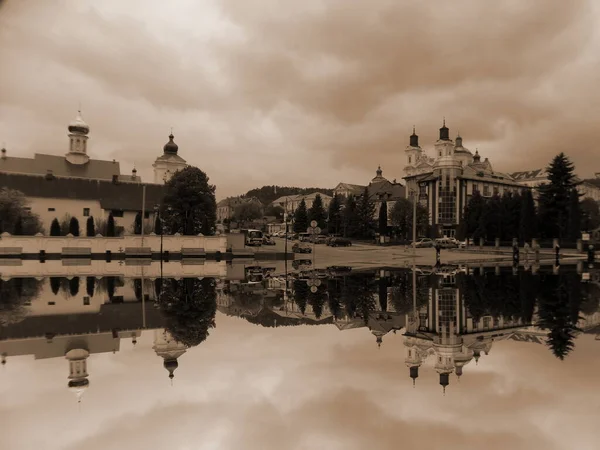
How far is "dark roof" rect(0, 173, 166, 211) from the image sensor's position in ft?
195

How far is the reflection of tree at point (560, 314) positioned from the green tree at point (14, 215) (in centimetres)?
4366

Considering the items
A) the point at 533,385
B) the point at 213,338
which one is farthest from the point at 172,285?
the point at 533,385

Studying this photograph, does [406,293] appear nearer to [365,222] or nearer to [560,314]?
[560,314]

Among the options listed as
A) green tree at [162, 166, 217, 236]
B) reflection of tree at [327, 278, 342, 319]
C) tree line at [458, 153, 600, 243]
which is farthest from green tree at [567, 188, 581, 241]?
reflection of tree at [327, 278, 342, 319]

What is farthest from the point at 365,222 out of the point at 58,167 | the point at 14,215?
the point at 14,215

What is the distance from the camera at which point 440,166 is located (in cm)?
8731

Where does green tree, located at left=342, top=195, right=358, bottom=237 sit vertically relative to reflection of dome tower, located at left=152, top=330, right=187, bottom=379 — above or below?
above

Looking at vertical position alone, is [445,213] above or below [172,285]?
above

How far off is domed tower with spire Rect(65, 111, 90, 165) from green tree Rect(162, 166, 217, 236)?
3354cm

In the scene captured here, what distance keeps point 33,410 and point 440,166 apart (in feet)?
286

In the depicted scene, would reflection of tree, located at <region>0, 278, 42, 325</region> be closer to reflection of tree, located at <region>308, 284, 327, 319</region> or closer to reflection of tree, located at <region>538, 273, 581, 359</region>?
reflection of tree, located at <region>308, 284, 327, 319</region>

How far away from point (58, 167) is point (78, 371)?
74.2 m

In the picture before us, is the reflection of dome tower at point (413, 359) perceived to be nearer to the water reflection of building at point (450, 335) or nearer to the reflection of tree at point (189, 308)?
the water reflection of building at point (450, 335)

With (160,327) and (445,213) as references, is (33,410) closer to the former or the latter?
(160,327)
